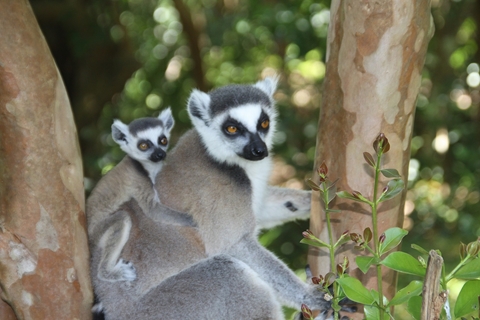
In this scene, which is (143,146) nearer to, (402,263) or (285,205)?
(285,205)

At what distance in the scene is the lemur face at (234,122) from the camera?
3131 millimetres

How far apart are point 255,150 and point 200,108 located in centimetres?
51

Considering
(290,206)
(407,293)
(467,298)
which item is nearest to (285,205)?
(290,206)

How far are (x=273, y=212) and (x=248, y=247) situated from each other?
533mm

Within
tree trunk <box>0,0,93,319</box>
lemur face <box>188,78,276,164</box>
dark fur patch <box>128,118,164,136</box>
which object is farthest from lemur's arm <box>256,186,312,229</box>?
tree trunk <box>0,0,93,319</box>

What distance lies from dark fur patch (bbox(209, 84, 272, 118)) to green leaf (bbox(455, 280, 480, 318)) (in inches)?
76.4

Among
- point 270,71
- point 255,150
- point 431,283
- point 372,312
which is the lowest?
point 270,71

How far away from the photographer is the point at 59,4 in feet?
19.6

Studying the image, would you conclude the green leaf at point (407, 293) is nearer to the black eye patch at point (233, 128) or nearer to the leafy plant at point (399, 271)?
the leafy plant at point (399, 271)

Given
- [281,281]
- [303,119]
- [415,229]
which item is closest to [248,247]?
[281,281]

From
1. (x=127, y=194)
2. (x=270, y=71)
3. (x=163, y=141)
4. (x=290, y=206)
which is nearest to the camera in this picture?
(x=127, y=194)

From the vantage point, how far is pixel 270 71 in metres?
7.00

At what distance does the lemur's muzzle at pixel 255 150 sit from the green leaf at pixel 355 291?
1517mm

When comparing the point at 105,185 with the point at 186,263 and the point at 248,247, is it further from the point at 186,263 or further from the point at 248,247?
the point at 248,247
